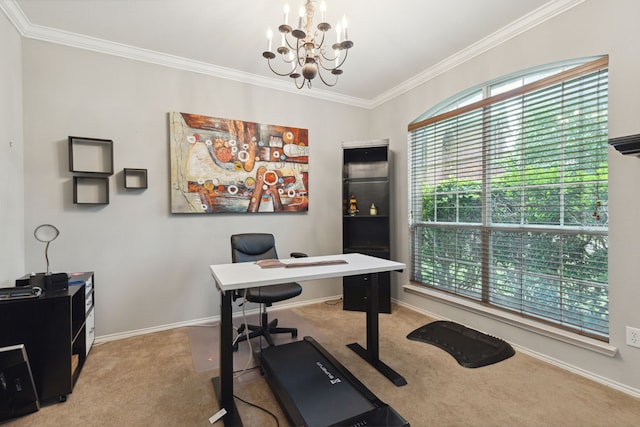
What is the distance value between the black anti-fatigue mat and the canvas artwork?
6.31 feet

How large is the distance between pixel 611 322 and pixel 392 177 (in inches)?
95.2

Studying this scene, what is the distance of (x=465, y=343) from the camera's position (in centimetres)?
254

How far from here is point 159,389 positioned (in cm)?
195

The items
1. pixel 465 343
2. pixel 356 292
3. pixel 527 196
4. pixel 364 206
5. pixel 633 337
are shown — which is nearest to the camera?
pixel 633 337

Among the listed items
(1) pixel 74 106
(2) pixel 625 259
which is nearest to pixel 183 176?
(1) pixel 74 106

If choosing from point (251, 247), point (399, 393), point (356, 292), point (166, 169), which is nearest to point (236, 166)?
point (166, 169)

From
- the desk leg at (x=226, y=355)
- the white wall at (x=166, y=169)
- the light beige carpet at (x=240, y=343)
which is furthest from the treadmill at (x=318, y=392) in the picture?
the white wall at (x=166, y=169)

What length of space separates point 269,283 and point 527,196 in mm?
2241

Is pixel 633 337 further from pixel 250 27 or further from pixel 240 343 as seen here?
pixel 250 27

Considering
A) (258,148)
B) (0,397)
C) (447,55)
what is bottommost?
(0,397)

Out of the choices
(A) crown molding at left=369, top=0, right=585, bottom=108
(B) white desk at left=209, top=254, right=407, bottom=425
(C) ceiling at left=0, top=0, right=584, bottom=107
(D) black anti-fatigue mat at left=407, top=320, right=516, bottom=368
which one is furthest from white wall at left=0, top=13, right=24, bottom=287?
(A) crown molding at left=369, top=0, right=585, bottom=108

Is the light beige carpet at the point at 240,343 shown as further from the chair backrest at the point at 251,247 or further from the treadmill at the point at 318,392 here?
the chair backrest at the point at 251,247

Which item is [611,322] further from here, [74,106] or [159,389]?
[74,106]

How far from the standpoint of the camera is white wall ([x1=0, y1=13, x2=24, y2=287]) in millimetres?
2125
